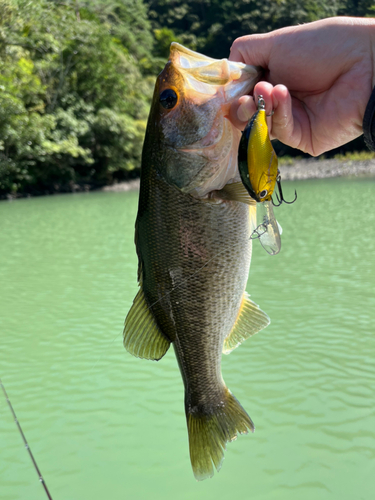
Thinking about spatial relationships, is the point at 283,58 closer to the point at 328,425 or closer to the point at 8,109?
the point at 328,425

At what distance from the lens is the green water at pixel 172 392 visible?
3.07 m

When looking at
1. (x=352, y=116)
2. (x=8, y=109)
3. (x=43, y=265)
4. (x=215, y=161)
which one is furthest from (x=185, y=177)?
(x=8, y=109)

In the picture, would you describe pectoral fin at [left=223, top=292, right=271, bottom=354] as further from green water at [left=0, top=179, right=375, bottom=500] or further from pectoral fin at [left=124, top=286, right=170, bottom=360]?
green water at [left=0, top=179, right=375, bottom=500]

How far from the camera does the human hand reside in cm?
183

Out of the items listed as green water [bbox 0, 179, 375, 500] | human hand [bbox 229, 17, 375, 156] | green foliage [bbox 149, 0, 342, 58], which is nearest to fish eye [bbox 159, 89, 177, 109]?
human hand [bbox 229, 17, 375, 156]

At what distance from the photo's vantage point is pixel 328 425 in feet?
11.7

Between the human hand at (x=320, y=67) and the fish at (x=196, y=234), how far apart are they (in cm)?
13

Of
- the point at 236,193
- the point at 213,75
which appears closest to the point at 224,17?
the point at 213,75

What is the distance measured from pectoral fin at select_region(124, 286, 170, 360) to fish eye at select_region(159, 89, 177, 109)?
2.38ft

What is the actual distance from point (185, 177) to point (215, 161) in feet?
0.41

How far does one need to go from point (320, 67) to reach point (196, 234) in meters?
0.84

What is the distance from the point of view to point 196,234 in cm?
177

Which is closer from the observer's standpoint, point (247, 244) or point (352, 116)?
point (247, 244)

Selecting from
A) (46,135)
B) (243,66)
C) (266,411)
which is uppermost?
(243,66)
